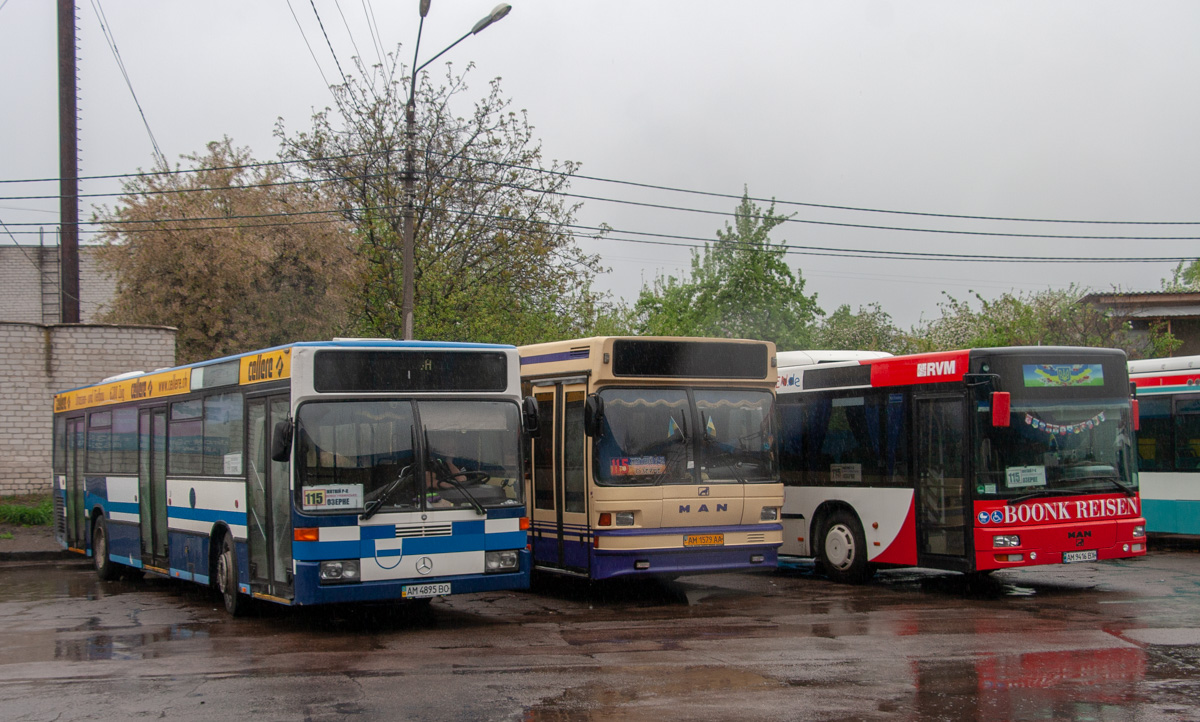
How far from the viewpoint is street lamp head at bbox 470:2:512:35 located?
1705 centimetres

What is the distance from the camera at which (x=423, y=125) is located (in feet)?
89.1

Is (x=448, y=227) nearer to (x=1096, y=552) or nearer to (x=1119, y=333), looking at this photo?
(x=1096, y=552)

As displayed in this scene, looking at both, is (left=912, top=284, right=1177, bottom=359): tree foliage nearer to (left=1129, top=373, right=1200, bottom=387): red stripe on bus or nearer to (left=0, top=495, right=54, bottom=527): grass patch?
(left=1129, top=373, right=1200, bottom=387): red stripe on bus

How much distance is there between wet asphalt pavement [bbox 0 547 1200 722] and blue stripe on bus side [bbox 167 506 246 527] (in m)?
1.00

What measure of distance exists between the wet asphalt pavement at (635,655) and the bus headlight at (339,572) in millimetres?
547

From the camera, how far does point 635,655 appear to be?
368 inches

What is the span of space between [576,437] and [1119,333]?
2899cm

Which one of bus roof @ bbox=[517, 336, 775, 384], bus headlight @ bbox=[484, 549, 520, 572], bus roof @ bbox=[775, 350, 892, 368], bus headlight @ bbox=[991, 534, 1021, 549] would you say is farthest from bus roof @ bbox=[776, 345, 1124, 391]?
bus headlight @ bbox=[484, 549, 520, 572]

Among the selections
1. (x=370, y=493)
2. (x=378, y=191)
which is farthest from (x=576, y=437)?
(x=378, y=191)

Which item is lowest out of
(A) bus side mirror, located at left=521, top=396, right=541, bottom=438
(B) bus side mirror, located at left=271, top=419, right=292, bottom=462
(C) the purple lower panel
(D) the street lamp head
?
(C) the purple lower panel

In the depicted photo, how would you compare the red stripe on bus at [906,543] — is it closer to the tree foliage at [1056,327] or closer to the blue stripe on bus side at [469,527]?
the blue stripe on bus side at [469,527]

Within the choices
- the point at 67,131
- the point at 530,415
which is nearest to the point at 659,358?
the point at 530,415

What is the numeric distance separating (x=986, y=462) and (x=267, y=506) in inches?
296

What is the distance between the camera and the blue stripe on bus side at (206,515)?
38.2 feet
